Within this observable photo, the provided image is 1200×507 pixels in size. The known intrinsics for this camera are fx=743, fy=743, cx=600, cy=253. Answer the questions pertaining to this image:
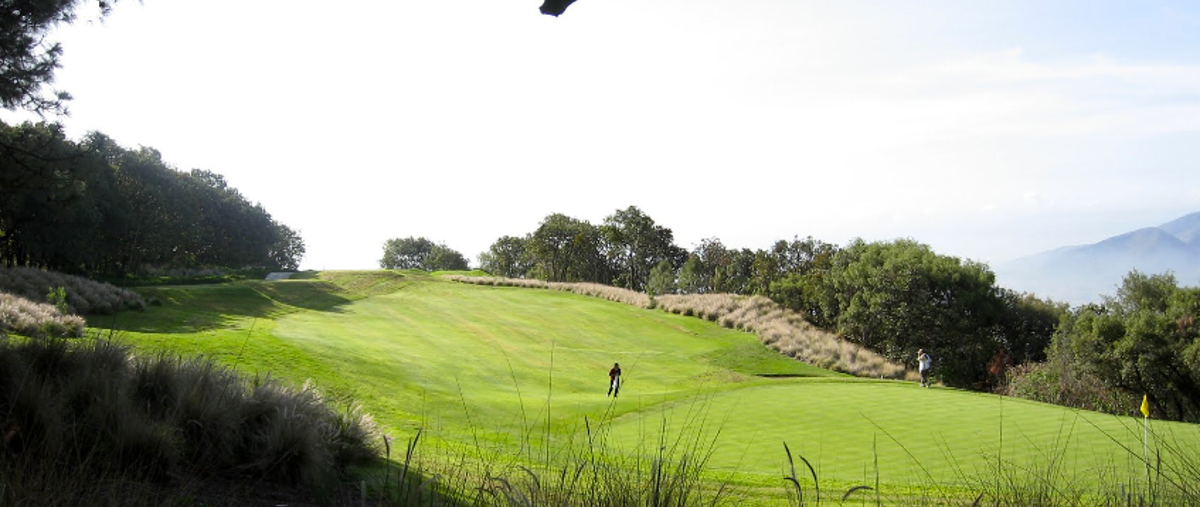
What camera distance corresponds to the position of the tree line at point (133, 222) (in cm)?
3803

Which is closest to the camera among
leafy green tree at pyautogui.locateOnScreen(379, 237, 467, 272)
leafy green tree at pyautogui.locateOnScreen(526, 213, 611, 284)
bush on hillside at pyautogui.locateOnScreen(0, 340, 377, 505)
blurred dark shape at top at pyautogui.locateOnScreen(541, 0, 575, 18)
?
blurred dark shape at top at pyautogui.locateOnScreen(541, 0, 575, 18)

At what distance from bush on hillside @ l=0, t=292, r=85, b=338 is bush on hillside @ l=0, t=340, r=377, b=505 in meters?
6.49

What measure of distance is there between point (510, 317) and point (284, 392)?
3033cm

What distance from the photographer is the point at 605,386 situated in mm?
23969

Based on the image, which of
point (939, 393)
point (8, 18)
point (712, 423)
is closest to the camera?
point (8, 18)

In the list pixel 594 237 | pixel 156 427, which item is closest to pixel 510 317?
pixel 156 427

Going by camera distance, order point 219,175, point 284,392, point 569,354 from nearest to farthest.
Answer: point 284,392 → point 569,354 → point 219,175

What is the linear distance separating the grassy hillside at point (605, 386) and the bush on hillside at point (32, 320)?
A: 795 millimetres

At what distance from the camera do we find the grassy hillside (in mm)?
10031

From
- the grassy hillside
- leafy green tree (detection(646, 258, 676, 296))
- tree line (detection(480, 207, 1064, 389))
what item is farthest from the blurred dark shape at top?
leafy green tree (detection(646, 258, 676, 296))

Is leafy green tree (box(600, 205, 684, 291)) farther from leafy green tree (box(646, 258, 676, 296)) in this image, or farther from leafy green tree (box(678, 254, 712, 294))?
leafy green tree (box(646, 258, 676, 296))

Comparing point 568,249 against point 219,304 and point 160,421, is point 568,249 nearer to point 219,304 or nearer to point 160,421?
point 219,304

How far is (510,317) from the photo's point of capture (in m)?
36.6

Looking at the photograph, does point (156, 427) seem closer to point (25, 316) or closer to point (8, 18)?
point (8, 18)
